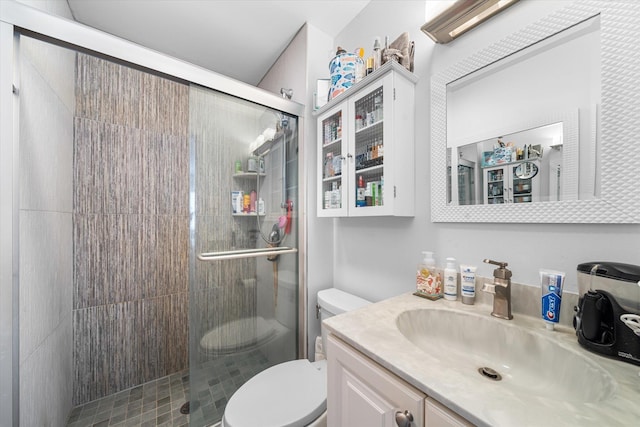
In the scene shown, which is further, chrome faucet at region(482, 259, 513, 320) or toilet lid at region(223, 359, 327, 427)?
toilet lid at region(223, 359, 327, 427)

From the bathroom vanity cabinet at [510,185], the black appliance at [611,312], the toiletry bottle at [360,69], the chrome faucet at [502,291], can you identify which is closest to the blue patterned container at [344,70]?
the toiletry bottle at [360,69]

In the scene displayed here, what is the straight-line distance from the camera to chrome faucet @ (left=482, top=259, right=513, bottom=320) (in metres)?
0.71

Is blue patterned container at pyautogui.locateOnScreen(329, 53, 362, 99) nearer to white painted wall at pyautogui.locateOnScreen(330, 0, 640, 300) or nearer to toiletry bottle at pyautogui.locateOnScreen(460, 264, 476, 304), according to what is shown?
white painted wall at pyautogui.locateOnScreen(330, 0, 640, 300)

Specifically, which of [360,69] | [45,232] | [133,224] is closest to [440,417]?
[360,69]

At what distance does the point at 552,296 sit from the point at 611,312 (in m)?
0.11

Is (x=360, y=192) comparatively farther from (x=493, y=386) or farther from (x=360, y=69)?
(x=493, y=386)

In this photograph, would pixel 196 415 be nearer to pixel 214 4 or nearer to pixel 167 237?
pixel 167 237

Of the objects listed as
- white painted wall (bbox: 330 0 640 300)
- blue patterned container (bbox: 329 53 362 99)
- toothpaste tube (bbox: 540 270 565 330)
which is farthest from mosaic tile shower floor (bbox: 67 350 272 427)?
blue patterned container (bbox: 329 53 362 99)

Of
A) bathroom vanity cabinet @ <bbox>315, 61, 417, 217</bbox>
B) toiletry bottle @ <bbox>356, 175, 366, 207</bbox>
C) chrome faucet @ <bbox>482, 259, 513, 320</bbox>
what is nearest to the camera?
chrome faucet @ <bbox>482, 259, 513, 320</bbox>

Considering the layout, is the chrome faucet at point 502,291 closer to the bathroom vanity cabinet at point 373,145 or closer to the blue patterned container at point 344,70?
the bathroom vanity cabinet at point 373,145

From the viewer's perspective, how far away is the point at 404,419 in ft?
1.55

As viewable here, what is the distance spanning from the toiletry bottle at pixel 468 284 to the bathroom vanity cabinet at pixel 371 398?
1.56 feet

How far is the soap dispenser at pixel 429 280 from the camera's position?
35.1 inches

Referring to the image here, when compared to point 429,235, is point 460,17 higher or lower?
higher
